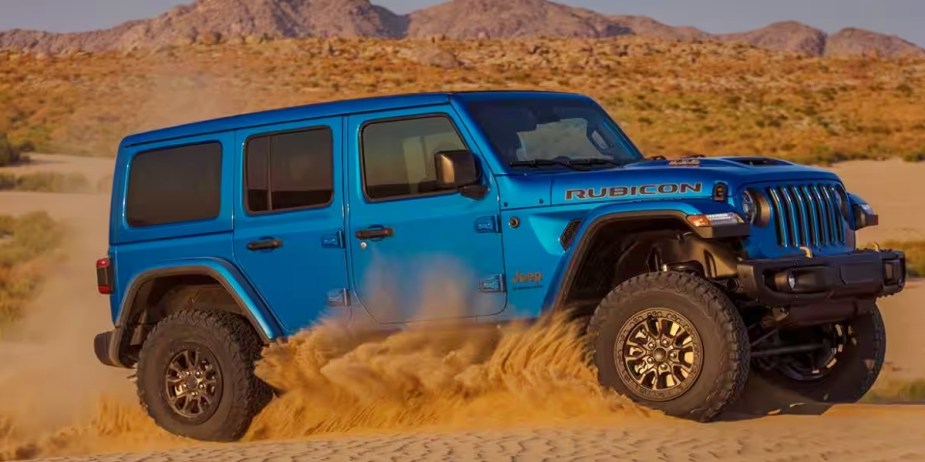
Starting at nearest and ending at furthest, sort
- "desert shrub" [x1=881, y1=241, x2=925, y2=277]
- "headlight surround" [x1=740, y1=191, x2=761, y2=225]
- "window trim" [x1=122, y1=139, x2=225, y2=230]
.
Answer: "headlight surround" [x1=740, y1=191, x2=761, y2=225] → "window trim" [x1=122, y1=139, x2=225, y2=230] → "desert shrub" [x1=881, y1=241, x2=925, y2=277]

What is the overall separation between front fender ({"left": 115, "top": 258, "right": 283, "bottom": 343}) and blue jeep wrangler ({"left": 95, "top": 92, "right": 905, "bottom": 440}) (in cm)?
1

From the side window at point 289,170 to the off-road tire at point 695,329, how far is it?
1979 mm

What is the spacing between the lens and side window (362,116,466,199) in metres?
8.61

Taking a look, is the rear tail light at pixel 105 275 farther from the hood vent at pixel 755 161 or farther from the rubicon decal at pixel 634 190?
the hood vent at pixel 755 161

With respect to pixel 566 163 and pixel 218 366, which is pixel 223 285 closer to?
pixel 218 366

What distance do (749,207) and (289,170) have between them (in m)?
2.89

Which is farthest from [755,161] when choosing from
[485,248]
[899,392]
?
[899,392]

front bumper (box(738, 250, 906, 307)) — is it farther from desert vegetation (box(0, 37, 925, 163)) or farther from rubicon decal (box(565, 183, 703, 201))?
desert vegetation (box(0, 37, 925, 163))

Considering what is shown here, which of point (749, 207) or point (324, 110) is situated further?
point (324, 110)

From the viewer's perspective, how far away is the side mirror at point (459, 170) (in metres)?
8.09

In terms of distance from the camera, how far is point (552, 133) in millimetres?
8914

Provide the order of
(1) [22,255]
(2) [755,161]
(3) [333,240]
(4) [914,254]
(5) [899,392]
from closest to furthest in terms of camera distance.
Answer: (2) [755,161] → (3) [333,240] → (5) [899,392] → (4) [914,254] → (1) [22,255]

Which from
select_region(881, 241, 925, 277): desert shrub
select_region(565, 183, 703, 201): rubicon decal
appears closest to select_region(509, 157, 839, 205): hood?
select_region(565, 183, 703, 201): rubicon decal

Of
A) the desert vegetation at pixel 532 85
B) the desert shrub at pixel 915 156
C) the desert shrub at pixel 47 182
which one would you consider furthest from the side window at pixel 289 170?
the desert shrub at pixel 915 156
